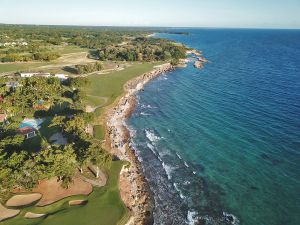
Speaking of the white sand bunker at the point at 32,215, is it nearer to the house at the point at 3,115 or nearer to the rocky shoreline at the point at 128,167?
the rocky shoreline at the point at 128,167

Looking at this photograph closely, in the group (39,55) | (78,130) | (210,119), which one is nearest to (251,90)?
(210,119)

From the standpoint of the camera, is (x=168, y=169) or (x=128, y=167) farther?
(x=168, y=169)

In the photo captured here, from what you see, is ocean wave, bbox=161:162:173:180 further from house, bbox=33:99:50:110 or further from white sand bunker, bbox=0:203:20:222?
house, bbox=33:99:50:110

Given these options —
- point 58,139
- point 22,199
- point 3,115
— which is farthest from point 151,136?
point 3,115

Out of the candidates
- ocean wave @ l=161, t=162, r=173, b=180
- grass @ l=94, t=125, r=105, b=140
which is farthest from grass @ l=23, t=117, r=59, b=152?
ocean wave @ l=161, t=162, r=173, b=180

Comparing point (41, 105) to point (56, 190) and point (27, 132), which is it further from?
point (56, 190)

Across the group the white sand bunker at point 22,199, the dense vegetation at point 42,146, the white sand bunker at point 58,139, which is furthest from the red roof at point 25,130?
the white sand bunker at point 22,199

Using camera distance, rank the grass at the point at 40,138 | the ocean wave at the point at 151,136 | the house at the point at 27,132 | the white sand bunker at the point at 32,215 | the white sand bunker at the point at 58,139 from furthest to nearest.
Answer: the ocean wave at the point at 151,136
the house at the point at 27,132
the white sand bunker at the point at 58,139
the grass at the point at 40,138
the white sand bunker at the point at 32,215
